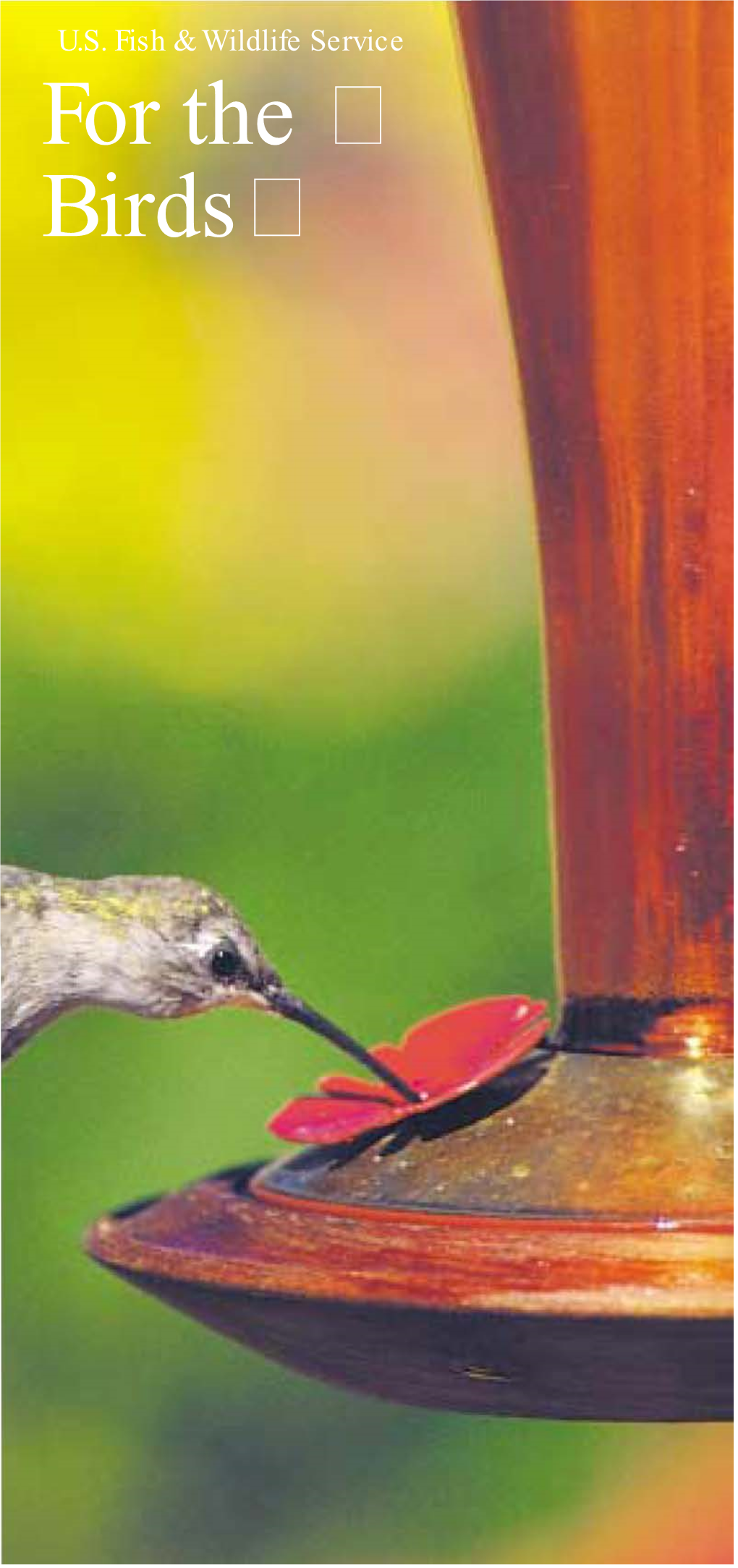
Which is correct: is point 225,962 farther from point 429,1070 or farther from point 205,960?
point 429,1070

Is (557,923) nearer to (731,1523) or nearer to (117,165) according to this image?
(731,1523)

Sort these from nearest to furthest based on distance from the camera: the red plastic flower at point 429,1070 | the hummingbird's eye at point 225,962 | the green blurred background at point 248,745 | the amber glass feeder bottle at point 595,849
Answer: the amber glass feeder bottle at point 595,849
the red plastic flower at point 429,1070
the hummingbird's eye at point 225,962
the green blurred background at point 248,745

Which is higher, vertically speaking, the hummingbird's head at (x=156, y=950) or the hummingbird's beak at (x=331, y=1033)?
the hummingbird's head at (x=156, y=950)

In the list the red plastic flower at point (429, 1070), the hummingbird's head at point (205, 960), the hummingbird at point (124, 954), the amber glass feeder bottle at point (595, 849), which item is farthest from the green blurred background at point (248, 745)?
the amber glass feeder bottle at point (595, 849)

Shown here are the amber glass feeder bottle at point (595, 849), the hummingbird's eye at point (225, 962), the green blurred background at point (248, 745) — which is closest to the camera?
the amber glass feeder bottle at point (595, 849)

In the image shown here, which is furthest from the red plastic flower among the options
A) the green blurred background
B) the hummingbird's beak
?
the green blurred background

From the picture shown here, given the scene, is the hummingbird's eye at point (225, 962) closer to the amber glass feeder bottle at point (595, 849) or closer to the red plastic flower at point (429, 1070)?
the red plastic flower at point (429, 1070)

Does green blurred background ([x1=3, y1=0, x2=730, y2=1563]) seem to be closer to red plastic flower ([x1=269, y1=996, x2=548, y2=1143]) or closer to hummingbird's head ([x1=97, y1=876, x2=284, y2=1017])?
hummingbird's head ([x1=97, y1=876, x2=284, y2=1017])
